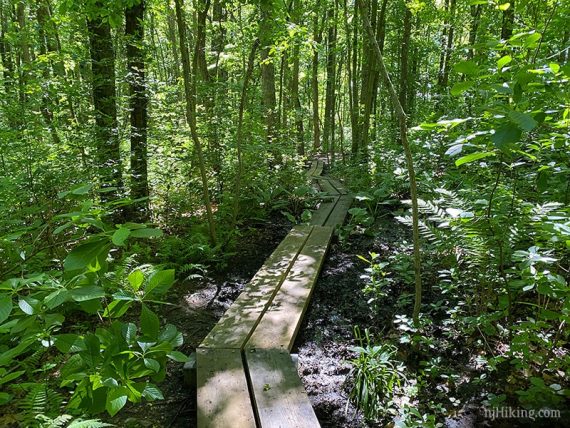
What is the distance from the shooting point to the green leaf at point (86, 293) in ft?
3.65

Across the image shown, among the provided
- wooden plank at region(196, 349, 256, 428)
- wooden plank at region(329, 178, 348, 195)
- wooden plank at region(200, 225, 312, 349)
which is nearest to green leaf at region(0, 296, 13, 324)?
wooden plank at region(196, 349, 256, 428)

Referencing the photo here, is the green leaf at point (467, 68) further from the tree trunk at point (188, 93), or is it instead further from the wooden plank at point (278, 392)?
the tree trunk at point (188, 93)

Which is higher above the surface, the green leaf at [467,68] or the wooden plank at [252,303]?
the green leaf at [467,68]

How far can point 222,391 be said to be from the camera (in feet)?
9.45

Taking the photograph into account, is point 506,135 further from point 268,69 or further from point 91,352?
point 268,69

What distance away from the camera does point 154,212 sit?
7020 millimetres

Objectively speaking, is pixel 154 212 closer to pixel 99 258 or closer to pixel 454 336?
pixel 454 336

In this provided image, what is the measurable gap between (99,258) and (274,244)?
5.70 m

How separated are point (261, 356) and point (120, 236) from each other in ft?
8.37

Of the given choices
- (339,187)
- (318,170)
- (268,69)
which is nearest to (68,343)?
(339,187)

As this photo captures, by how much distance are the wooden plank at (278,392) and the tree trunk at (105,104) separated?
148 inches

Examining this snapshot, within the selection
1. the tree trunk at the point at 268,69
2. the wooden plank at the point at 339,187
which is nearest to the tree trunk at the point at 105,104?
the tree trunk at the point at 268,69

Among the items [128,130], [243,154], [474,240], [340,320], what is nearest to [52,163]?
[128,130]

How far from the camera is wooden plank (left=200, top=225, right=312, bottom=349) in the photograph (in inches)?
142
